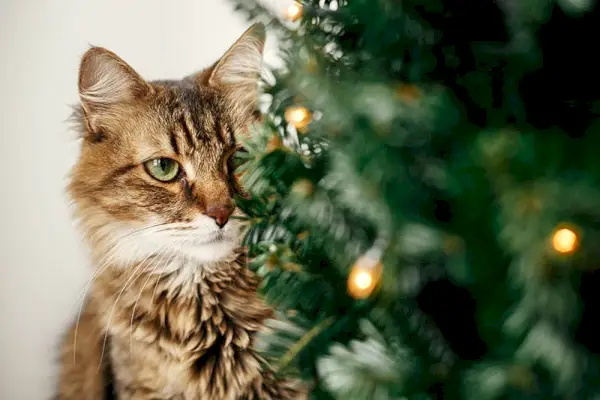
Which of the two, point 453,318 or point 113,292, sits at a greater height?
point 453,318

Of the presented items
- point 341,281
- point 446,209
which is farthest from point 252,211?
point 446,209

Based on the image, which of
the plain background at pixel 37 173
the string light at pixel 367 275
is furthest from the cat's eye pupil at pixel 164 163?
the string light at pixel 367 275

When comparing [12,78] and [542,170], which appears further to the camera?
[12,78]

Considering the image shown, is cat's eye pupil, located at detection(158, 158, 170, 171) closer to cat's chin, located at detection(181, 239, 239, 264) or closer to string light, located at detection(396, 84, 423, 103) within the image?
cat's chin, located at detection(181, 239, 239, 264)

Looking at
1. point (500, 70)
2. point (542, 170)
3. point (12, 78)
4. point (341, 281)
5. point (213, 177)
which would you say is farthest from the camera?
point (12, 78)

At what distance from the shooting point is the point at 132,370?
0.95 m

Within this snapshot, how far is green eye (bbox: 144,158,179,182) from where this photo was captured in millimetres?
943

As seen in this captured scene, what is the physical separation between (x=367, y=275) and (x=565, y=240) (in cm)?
18

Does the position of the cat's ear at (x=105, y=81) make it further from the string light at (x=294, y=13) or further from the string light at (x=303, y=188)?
the string light at (x=303, y=188)

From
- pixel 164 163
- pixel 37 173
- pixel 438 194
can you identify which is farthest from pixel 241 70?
pixel 438 194

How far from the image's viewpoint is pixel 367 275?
1.63 ft

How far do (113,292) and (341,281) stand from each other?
55 centimetres

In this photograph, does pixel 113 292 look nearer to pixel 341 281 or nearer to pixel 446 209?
pixel 341 281

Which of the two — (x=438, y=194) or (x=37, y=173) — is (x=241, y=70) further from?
(x=438, y=194)
